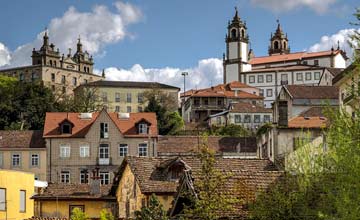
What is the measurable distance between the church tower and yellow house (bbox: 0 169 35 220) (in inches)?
4953

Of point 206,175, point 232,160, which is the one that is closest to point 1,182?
point 232,160

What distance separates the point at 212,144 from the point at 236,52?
92242mm

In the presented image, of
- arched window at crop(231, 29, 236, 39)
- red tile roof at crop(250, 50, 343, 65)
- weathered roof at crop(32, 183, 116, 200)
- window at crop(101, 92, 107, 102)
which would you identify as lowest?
weathered roof at crop(32, 183, 116, 200)

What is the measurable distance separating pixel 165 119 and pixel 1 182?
71.3m

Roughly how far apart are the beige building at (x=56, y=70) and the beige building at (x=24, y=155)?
3118 inches

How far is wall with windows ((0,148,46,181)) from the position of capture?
8312 centimetres

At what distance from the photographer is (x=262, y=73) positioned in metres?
171

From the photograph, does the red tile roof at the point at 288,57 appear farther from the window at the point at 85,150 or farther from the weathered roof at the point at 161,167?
the weathered roof at the point at 161,167

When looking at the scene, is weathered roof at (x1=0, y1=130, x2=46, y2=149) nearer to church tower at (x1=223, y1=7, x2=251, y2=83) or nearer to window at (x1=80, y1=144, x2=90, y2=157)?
window at (x1=80, y1=144, x2=90, y2=157)

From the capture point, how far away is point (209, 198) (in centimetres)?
2895

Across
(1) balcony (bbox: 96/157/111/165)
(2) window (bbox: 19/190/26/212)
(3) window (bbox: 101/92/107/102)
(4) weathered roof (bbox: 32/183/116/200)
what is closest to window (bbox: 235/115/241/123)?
(3) window (bbox: 101/92/107/102)

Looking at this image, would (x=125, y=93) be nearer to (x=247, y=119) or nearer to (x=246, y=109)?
(x=246, y=109)

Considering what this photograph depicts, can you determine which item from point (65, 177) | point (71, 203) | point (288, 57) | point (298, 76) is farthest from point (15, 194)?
point (288, 57)

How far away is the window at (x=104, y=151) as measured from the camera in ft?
272
